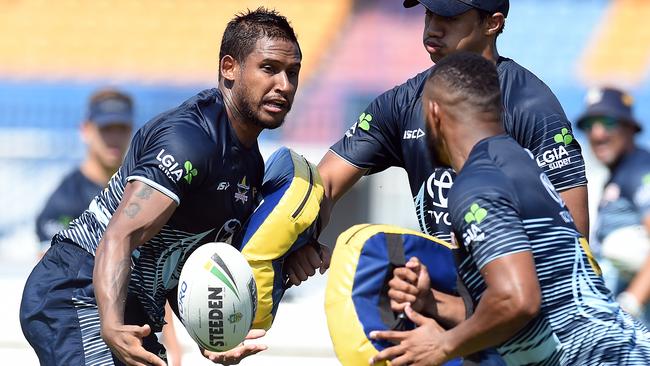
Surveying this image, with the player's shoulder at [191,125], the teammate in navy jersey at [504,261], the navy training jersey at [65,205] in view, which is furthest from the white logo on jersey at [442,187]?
the navy training jersey at [65,205]

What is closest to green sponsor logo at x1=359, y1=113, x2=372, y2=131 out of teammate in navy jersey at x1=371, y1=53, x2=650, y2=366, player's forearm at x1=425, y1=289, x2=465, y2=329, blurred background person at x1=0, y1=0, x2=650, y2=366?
teammate in navy jersey at x1=371, y1=53, x2=650, y2=366

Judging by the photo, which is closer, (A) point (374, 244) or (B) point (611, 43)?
(A) point (374, 244)

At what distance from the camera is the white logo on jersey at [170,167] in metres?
4.13

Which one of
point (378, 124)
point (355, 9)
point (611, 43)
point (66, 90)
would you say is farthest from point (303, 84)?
point (378, 124)

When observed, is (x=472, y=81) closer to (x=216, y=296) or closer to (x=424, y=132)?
(x=424, y=132)

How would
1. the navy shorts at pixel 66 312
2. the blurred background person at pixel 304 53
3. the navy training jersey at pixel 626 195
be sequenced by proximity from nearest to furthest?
the navy shorts at pixel 66 312 → the navy training jersey at pixel 626 195 → the blurred background person at pixel 304 53

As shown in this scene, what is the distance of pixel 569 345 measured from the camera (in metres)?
3.55

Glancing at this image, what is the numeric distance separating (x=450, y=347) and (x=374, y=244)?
1.57 ft

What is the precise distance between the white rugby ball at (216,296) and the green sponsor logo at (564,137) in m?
1.38

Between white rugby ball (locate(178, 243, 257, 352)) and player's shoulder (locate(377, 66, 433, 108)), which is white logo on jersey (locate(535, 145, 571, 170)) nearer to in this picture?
player's shoulder (locate(377, 66, 433, 108))

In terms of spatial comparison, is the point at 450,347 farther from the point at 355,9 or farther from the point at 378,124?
the point at 355,9

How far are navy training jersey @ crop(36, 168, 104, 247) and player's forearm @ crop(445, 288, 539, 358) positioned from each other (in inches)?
181

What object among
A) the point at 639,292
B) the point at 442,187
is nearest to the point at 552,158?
the point at 442,187

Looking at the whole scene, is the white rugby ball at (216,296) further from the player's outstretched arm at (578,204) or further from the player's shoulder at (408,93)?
the player's outstretched arm at (578,204)
